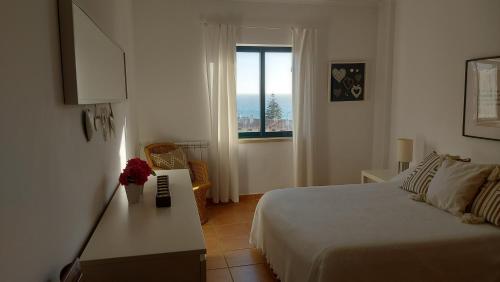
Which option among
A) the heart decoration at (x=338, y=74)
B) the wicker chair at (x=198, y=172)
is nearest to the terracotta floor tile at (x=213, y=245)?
the wicker chair at (x=198, y=172)

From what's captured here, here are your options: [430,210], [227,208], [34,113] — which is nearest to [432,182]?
[430,210]

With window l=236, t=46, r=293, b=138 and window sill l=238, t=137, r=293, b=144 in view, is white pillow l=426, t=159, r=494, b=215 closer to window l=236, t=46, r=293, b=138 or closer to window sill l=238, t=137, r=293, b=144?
window sill l=238, t=137, r=293, b=144

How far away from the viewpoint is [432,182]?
9.30 ft

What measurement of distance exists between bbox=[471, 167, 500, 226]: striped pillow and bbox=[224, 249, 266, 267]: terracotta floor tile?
170 centimetres

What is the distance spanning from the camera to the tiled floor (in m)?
2.79

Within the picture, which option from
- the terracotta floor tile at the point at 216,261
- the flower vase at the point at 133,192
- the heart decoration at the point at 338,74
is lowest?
the terracotta floor tile at the point at 216,261

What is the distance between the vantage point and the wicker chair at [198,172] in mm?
3868

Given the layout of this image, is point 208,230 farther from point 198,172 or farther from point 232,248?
point 198,172

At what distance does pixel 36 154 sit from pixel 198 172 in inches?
125

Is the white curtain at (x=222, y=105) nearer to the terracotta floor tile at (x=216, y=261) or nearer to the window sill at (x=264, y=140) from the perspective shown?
the window sill at (x=264, y=140)

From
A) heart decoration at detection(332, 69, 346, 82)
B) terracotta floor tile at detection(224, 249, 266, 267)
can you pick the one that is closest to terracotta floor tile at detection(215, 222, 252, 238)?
terracotta floor tile at detection(224, 249, 266, 267)

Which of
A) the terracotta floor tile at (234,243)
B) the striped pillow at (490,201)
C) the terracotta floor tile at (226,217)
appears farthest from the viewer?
the terracotta floor tile at (226,217)

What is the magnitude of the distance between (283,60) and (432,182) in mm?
2566

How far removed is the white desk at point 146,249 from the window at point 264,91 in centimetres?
295
